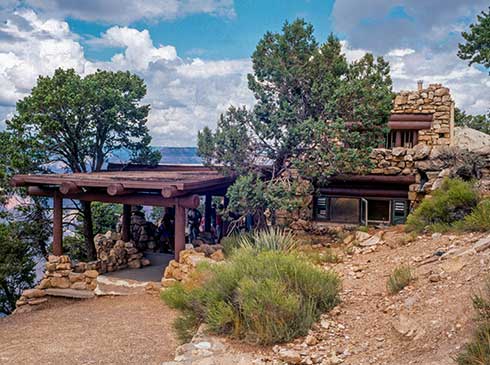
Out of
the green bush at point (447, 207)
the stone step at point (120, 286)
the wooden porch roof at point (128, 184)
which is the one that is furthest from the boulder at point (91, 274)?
the green bush at point (447, 207)

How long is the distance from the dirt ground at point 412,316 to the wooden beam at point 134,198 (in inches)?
199

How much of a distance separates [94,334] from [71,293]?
4227mm

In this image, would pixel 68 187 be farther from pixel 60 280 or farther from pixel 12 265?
pixel 12 265

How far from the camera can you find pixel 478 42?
60.1 feet

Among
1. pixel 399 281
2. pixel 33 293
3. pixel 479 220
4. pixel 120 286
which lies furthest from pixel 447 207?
pixel 33 293

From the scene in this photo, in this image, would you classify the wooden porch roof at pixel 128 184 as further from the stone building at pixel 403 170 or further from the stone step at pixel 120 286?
the stone building at pixel 403 170

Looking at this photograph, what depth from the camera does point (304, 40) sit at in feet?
41.4

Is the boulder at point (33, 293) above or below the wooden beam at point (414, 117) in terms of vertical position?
below

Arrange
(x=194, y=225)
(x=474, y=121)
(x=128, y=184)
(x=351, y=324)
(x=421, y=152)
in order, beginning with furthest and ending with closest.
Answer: (x=474, y=121)
(x=194, y=225)
(x=421, y=152)
(x=128, y=184)
(x=351, y=324)

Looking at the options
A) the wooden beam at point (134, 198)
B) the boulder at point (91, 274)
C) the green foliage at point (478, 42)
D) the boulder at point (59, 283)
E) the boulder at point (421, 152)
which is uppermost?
the green foliage at point (478, 42)

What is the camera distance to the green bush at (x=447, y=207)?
374 inches

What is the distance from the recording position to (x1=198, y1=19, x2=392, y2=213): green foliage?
11977mm

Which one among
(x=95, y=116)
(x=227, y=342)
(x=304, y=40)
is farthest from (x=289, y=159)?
(x=95, y=116)

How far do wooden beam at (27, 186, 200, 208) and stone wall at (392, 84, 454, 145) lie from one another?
9079 millimetres
